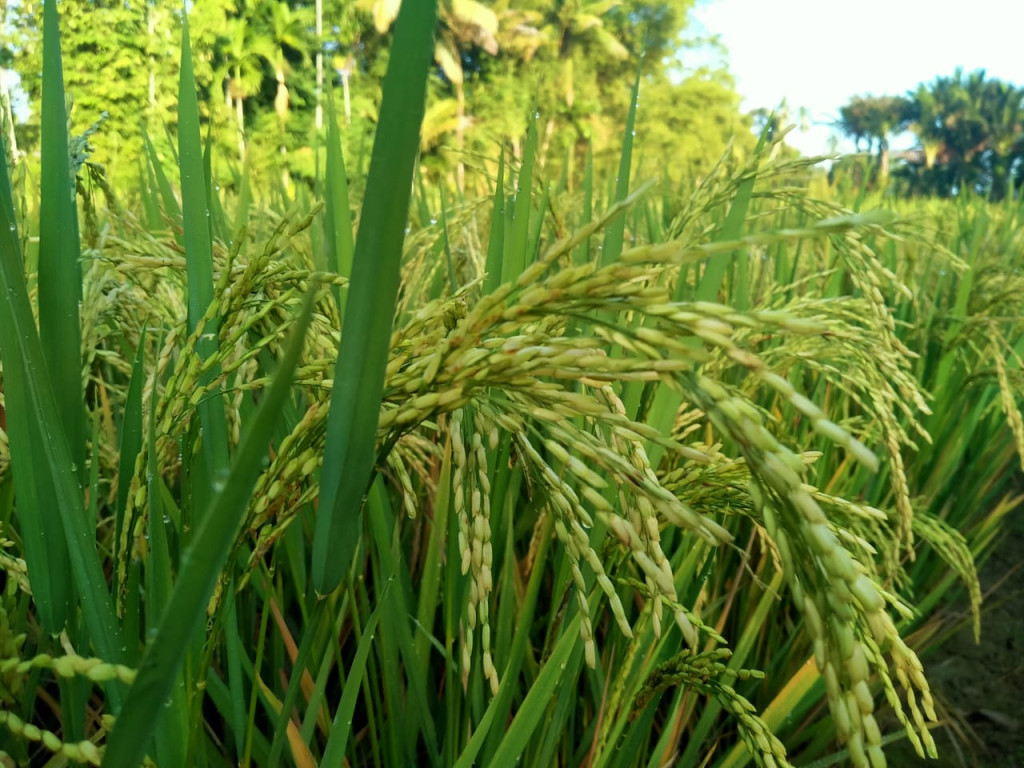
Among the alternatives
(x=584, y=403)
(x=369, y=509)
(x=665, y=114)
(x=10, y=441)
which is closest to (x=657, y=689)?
(x=369, y=509)

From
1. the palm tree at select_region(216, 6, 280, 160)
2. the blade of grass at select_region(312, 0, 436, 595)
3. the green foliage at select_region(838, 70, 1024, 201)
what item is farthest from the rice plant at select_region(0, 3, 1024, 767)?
the green foliage at select_region(838, 70, 1024, 201)

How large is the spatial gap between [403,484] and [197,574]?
237 millimetres

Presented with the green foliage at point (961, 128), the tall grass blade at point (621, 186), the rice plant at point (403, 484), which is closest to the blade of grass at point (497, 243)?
the rice plant at point (403, 484)

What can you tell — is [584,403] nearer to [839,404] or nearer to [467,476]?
[467,476]

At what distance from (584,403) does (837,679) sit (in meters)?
0.16

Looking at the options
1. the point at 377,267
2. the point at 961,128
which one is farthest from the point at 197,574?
the point at 961,128

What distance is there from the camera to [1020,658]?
1.55m

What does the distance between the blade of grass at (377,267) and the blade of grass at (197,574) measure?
0.05 meters

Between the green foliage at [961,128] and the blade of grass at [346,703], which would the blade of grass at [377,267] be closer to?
the blade of grass at [346,703]

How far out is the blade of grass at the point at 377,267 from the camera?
0.34 m

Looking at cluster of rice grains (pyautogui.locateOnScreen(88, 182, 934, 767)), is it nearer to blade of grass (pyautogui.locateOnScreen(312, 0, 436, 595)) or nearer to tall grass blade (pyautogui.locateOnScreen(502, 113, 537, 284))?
blade of grass (pyautogui.locateOnScreen(312, 0, 436, 595))

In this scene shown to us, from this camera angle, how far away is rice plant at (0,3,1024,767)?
1.01ft

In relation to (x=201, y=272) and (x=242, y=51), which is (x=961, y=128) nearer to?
(x=242, y=51)

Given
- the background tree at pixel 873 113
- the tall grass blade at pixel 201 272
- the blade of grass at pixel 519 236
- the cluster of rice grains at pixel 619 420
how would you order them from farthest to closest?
the background tree at pixel 873 113 → the blade of grass at pixel 519 236 → the tall grass blade at pixel 201 272 → the cluster of rice grains at pixel 619 420
